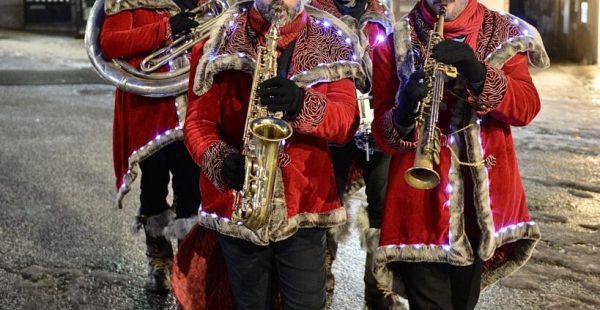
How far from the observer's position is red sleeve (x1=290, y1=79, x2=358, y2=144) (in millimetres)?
2688

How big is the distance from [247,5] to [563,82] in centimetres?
1141

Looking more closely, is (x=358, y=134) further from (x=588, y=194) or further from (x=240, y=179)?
(x=588, y=194)

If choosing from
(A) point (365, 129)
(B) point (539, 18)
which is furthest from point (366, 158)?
(B) point (539, 18)

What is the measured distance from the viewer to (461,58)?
2480 mm

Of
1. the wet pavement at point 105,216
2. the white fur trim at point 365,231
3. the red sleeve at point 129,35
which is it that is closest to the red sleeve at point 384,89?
the white fur trim at point 365,231

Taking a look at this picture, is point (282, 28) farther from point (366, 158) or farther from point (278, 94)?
point (366, 158)

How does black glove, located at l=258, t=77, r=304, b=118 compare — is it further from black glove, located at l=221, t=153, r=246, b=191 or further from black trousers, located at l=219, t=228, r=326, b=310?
black trousers, located at l=219, t=228, r=326, b=310

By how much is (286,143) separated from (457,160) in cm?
61

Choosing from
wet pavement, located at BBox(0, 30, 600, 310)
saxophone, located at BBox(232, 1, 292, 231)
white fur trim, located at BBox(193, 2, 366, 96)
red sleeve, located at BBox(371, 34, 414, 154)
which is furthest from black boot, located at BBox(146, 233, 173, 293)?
red sleeve, located at BBox(371, 34, 414, 154)

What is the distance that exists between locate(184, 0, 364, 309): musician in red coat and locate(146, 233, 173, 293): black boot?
1.51 meters

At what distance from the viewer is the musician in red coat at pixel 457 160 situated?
2691 mm

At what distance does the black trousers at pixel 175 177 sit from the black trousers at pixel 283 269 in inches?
46.4

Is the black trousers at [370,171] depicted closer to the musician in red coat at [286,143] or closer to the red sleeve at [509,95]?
the musician in red coat at [286,143]

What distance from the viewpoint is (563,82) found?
13.4 metres
